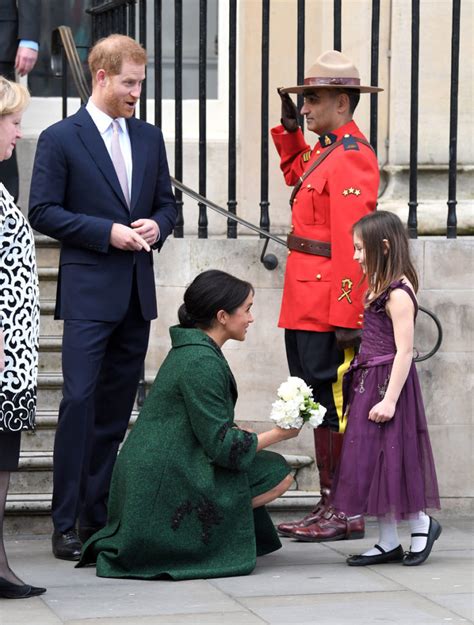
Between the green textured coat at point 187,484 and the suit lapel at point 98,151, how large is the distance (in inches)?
29.4

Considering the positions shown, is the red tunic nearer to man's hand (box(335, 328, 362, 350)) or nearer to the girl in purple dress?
man's hand (box(335, 328, 362, 350))

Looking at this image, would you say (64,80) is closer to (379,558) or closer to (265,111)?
(265,111)

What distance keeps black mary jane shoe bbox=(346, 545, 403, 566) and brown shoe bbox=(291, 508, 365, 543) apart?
412 mm

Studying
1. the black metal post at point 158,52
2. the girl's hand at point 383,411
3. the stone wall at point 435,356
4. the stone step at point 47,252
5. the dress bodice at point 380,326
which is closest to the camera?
the girl's hand at point 383,411

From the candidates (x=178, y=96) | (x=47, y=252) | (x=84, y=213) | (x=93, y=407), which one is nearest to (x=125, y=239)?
(x=84, y=213)

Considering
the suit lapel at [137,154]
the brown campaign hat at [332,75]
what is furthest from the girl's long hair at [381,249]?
the suit lapel at [137,154]

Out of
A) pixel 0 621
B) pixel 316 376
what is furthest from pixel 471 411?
pixel 0 621

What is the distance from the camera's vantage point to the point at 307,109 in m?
6.59

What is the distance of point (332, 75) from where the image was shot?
6.54 m

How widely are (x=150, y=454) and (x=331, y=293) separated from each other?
1131 mm

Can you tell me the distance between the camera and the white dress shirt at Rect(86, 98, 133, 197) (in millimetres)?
6223

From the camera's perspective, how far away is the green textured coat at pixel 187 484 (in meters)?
5.66

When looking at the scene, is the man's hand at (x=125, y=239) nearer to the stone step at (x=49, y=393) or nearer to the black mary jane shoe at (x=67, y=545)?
the black mary jane shoe at (x=67, y=545)

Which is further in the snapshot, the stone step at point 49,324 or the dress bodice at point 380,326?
the stone step at point 49,324
